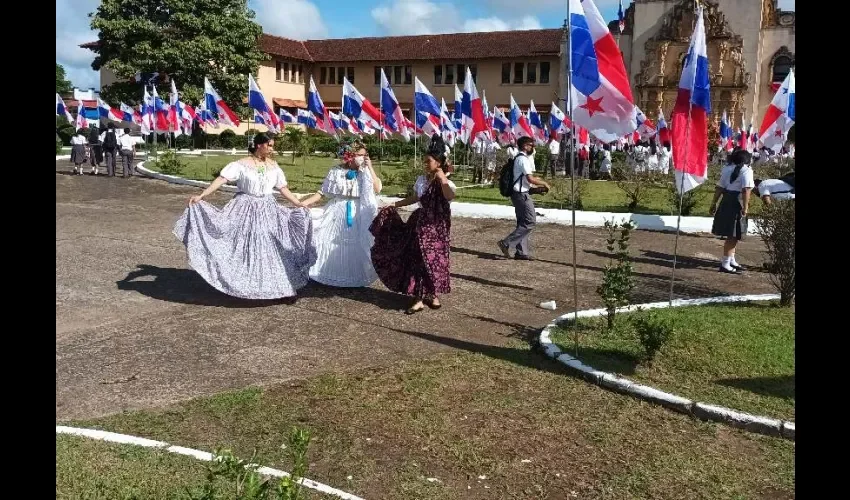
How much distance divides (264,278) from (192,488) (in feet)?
12.8

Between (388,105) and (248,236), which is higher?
(388,105)

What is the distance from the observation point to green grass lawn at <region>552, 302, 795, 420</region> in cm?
508

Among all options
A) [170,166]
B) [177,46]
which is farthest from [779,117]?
[177,46]

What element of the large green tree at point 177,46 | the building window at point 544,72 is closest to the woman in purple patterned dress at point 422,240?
the large green tree at point 177,46

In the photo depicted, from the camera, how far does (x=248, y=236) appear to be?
7.24m

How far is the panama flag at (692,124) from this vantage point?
7062 mm

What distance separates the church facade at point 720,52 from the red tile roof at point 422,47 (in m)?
6.00

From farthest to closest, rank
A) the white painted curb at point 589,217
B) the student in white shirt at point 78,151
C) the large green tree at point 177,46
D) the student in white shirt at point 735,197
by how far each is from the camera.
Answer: the large green tree at point 177,46 → the student in white shirt at point 78,151 → the white painted curb at point 589,217 → the student in white shirt at point 735,197

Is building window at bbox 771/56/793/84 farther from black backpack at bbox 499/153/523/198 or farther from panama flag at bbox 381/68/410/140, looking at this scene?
black backpack at bbox 499/153/523/198

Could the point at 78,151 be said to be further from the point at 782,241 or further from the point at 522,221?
the point at 782,241

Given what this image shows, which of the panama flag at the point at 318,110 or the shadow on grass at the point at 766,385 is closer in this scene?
the shadow on grass at the point at 766,385

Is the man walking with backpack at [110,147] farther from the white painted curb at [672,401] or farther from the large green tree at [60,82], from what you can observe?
the white painted curb at [672,401]

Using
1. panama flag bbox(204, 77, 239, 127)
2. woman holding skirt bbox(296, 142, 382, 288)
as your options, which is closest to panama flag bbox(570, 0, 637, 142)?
woman holding skirt bbox(296, 142, 382, 288)

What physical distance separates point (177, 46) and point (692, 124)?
37885 mm
